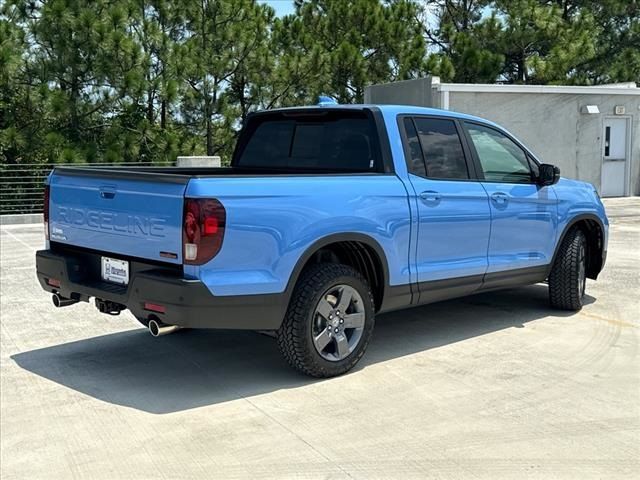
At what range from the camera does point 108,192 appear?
490 centimetres

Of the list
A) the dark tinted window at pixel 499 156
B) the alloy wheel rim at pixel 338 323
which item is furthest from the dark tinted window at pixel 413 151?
the alloy wheel rim at pixel 338 323

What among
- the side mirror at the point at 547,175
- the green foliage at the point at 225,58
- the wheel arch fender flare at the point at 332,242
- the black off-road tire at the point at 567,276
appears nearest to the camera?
the wheel arch fender flare at the point at 332,242

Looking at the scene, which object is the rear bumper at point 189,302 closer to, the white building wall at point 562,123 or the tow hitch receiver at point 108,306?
the tow hitch receiver at point 108,306

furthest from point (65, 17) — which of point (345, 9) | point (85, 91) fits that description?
point (345, 9)

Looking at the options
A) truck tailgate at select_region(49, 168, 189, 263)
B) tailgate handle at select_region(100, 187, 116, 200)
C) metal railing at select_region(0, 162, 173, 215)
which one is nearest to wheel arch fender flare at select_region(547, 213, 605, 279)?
truck tailgate at select_region(49, 168, 189, 263)

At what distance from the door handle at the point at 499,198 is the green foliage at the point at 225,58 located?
1468 centimetres

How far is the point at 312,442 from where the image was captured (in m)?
4.06

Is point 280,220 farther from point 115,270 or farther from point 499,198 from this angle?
point 499,198

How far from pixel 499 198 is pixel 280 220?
230cm

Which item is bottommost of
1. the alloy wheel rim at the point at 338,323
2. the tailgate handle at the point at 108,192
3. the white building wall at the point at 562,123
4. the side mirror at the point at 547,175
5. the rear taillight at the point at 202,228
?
the alloy wheel rim at the point at 338,323

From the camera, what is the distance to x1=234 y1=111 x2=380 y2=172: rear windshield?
5.56m

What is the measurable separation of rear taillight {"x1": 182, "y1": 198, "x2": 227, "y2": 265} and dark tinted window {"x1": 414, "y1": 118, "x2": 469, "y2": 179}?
77.8 inches

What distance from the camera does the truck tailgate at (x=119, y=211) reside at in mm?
4469

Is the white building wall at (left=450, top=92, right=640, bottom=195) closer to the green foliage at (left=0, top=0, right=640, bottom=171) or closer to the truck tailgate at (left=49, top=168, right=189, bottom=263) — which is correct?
the green foliage at (left=0, top=0, right=640, bottom=171)
